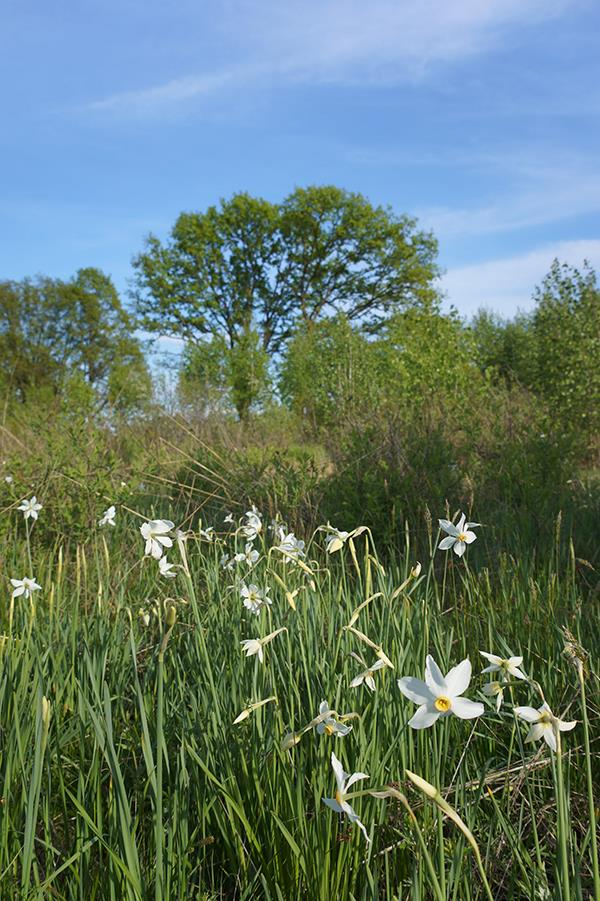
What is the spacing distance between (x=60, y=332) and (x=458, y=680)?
3381 cm

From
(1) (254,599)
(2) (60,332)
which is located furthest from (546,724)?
(2) (60,332)

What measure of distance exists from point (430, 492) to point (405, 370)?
8.70 meters

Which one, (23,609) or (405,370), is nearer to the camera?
(23,609)

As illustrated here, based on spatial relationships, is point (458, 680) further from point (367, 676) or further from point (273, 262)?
point (273, 262)

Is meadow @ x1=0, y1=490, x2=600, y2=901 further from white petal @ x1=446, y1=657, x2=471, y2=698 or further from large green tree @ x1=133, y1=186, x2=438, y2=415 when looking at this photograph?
large green tree @ x1=133, y1=186, x2=438, y2=415

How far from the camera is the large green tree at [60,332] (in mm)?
31625

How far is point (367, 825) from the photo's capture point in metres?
1.51

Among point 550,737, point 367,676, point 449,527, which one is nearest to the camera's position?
point 550,737

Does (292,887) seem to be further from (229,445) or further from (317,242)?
(317,242)

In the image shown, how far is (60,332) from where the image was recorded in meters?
32.5

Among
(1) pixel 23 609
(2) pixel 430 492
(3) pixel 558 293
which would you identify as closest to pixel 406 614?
(1) pixel 23 609

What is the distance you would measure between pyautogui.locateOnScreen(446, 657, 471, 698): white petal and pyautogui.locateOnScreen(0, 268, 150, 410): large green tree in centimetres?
3100

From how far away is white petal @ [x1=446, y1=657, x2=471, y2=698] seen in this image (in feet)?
3.32

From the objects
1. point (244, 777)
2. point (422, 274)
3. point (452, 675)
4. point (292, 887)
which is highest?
point (422, 274)
